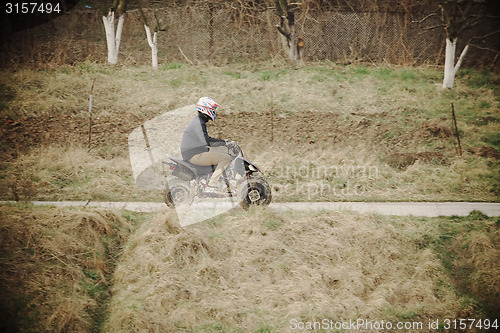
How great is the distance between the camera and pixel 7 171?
12219mm

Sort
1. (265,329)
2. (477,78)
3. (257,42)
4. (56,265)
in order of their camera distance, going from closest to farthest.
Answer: (265,329), (56,265), (477,78), (257,42)

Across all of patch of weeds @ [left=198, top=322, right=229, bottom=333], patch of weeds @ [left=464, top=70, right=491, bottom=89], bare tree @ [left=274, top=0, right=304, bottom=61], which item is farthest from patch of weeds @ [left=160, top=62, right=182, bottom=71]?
patch of weeds @ [left=198, top=322, right=229, bottom=333]

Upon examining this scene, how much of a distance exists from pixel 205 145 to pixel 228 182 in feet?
3.00

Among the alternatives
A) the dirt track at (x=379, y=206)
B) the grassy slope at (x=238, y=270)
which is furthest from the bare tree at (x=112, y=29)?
the grassy slope at (x=238, y=270)

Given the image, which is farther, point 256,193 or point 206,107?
point 256,193

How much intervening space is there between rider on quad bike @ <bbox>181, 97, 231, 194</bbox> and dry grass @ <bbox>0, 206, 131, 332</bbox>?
2025 millimetres

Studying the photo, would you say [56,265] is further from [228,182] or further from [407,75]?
[407,75]

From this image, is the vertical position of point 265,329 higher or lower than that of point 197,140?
lower

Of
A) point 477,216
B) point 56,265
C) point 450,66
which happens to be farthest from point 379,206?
point 450,66

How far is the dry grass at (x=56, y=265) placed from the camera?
24.1 feet

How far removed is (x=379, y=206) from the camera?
1072cm

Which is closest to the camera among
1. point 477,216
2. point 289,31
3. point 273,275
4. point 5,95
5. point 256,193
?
point 273,275

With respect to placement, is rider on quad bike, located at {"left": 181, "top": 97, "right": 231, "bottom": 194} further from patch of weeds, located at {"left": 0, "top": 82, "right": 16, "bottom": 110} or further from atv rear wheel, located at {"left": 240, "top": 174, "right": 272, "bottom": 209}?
patch of weeds, located at {"left": 0, "top": 82, "right": 16, "bottom": 110}

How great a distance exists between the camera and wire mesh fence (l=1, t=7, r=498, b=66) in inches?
801
